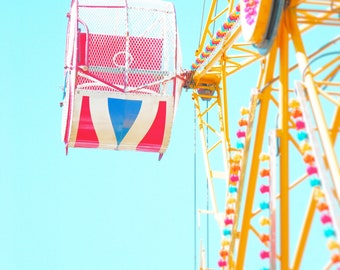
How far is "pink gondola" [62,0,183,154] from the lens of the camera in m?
21.3

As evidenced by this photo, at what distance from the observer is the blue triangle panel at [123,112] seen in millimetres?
21438

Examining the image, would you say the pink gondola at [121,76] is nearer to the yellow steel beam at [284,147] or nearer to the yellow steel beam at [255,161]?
the yellow steel beam at [255,161]

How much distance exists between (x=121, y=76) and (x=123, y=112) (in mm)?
1067

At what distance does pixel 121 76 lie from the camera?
2203cm

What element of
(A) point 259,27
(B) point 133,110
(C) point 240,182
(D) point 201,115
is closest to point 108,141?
(B) point 133,110

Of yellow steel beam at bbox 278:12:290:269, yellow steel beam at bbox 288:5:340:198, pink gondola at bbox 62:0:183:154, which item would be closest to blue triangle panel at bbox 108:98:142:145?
pink gondola at bbox 62:0:183:154

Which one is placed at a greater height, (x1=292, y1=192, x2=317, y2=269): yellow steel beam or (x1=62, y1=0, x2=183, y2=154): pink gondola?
(x1=62, y1=0, x2=183, y2=154): pink gondola

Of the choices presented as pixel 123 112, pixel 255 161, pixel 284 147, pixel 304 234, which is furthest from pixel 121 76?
pixel 304 234

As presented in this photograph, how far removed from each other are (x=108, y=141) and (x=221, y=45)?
12.9 feet

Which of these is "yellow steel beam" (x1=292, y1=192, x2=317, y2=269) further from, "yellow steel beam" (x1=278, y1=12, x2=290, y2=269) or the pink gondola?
the pink gondola

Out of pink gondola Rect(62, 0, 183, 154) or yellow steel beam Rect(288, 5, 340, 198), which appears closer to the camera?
yellow steel beam Rect(288, 5, 340, 198)

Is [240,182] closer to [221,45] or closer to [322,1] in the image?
[322,1]

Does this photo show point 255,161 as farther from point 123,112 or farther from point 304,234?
point 123,112

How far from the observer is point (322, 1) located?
47.1ft
